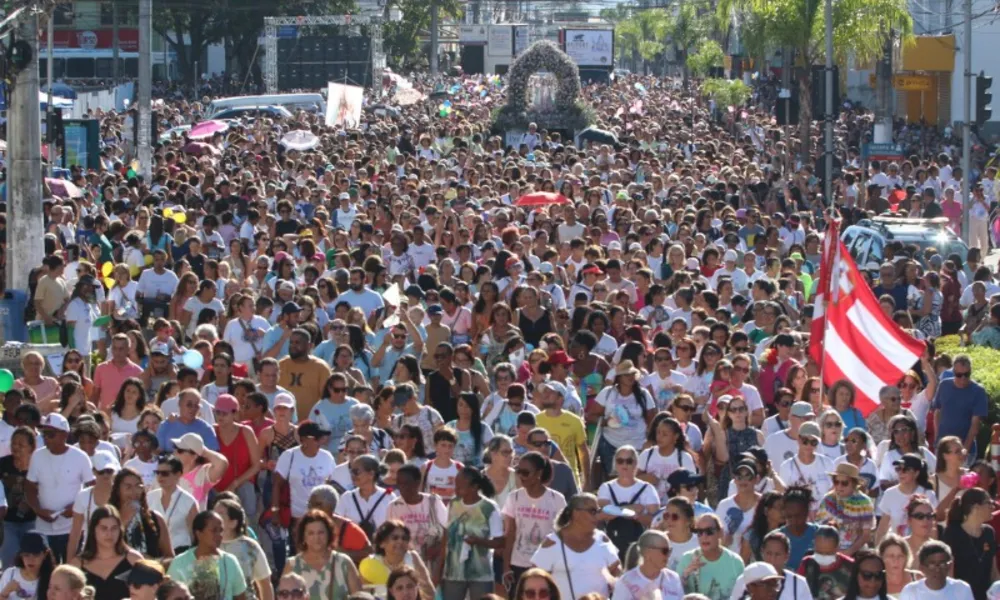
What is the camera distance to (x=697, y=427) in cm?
1262

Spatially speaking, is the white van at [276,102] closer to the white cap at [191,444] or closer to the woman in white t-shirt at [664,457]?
the woman in white t-shirt at [664,457]

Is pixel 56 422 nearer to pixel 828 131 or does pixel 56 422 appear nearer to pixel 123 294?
pixel 123 294

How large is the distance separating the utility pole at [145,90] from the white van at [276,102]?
2307 cm

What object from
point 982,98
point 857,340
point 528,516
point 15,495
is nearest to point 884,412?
point 857,340

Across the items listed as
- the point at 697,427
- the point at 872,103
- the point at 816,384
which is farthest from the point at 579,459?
the point at 872,103

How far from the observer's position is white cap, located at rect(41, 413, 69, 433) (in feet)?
35.6

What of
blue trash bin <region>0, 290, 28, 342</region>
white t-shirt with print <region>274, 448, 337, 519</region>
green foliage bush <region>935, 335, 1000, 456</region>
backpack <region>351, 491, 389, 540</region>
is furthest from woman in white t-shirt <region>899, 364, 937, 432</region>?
blue trash bin <region>0, 290, 28, 342</region>

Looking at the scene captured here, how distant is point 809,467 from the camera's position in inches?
442

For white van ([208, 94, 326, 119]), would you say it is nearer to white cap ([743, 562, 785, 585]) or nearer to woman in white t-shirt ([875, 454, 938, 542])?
woman in white t-shirt ([875, 454, 938, 542])

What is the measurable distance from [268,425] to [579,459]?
187 cm

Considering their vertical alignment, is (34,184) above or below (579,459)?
above

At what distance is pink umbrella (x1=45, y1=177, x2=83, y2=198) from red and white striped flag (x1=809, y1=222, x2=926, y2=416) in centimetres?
1404

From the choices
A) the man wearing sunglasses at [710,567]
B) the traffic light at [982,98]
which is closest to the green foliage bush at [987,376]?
the man wearing sunglasses at [710,567]

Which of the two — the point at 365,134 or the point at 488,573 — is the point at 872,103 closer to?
the point at 365,134
